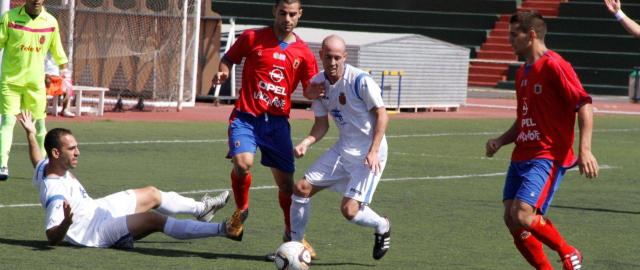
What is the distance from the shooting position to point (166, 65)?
27.1m

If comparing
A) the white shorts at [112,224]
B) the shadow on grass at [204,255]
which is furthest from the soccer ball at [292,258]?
the white shorts at [112,224]

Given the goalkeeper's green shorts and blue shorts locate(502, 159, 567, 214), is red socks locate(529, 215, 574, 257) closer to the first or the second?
blue shorts locate(502, 159, 567, 214)

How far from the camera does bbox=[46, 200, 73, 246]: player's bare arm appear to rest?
859cm

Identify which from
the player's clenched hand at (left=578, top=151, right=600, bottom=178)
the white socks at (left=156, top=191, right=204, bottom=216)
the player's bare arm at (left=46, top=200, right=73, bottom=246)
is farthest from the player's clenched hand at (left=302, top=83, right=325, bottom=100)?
the player's clenched hand at (left=578, top=151, right=600, bottom=178)

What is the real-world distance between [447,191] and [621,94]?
94.4 feet

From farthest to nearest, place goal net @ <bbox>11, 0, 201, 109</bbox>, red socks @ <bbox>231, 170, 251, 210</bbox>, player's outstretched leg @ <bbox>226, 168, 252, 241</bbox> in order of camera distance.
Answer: goal net @ <bbox>11, 0, 201, 109</bbox>
red socks @ <bbox>231, 170, 251, 210</bbox>
player's outstretched leg @ <bbox>226, 168, 252, 241</bbox>

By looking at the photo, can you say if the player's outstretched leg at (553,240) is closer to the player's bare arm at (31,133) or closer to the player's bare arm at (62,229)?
the player's bare arm at (62,229)

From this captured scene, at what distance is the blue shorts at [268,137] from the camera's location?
984cm

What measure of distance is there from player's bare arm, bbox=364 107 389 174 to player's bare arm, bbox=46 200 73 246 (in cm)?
199

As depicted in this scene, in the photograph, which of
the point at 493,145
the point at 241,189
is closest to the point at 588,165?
the point at 493,145

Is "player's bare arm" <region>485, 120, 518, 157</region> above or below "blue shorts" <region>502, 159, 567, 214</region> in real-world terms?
above

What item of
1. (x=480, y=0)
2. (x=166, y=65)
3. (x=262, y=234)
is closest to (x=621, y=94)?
(x=480, y=0)

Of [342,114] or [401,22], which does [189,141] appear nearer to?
[342,114]

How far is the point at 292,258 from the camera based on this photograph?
7.98 m
